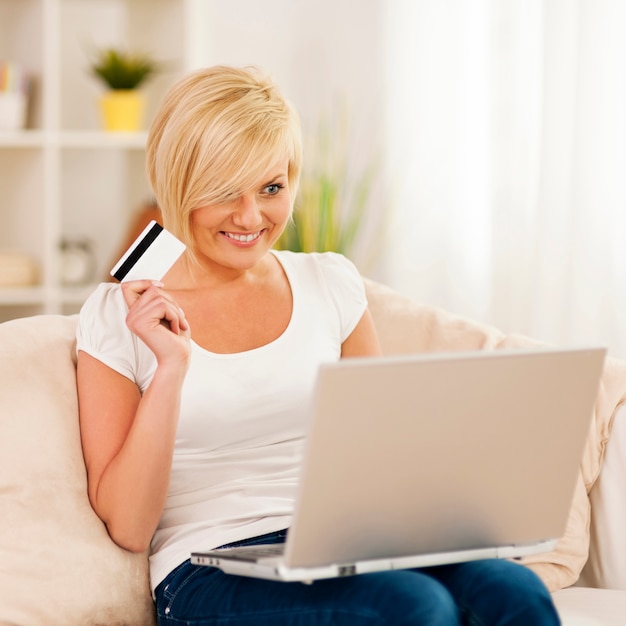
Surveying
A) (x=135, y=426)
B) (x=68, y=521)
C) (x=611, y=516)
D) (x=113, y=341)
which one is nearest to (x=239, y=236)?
(x=113, y=341)

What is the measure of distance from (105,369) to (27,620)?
0.35 metres

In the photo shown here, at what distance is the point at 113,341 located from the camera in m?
1.56

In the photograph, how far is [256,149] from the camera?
1.61 meters

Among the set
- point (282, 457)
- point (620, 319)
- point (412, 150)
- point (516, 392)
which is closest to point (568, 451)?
point (516, 392)

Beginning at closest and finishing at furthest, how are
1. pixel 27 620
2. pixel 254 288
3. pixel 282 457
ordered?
1. pixel 27 620
2. pixel 282 457
3. pixel 254 288

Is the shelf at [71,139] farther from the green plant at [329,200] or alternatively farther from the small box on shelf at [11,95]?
the green plant at [329,200]

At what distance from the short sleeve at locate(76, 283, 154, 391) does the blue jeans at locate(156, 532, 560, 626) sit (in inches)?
13.3

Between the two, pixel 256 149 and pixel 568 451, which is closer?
pixel 568 451

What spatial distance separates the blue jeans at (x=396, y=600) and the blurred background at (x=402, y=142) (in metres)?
1.56

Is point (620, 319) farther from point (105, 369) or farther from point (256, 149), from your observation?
point (105, 369)

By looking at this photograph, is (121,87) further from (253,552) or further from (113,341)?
(253,552)

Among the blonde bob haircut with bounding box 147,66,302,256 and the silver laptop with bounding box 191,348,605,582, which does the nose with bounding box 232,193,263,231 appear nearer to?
the blonde bob haircut with bounding box 147,66,302,256

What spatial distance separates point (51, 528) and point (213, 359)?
333 mm

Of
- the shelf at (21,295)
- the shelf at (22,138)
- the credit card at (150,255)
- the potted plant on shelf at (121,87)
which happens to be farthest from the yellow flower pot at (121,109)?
the credit card at (150,255)
